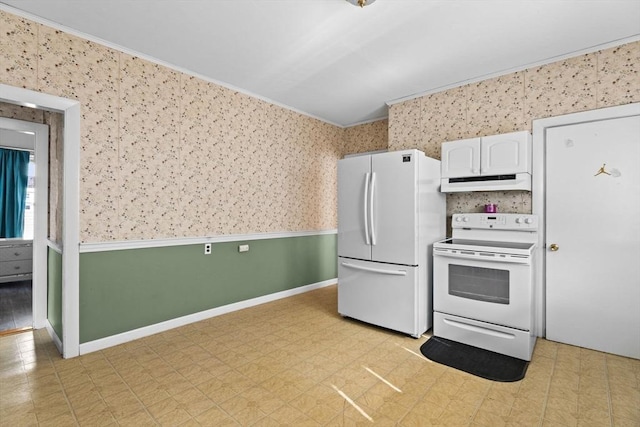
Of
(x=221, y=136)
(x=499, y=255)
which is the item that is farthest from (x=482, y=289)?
(x=221, y=136)

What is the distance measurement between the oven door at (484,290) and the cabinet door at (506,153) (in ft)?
3.05

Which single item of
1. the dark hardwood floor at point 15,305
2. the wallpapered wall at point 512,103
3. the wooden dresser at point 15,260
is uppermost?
the wallpapered wall at point 512,103

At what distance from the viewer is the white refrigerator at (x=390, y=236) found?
297cm

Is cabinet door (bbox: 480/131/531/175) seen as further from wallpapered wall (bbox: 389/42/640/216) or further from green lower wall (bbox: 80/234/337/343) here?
green lower wall (bbox: 80/234/337/343)

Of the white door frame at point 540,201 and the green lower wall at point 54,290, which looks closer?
the green lower wall at point 54,290

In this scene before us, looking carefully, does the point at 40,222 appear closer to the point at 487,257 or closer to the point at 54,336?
the point at 54,336

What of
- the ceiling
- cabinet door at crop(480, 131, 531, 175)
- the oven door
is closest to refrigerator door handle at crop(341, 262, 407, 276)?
the oven door

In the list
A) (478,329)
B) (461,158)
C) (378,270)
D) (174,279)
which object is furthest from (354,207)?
(174,279)

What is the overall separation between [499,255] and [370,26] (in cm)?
222

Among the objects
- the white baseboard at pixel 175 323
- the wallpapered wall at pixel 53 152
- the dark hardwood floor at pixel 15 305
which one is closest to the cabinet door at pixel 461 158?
the white baseboard at pixel 175 323

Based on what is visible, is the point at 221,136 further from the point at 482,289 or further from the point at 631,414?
the point at 631,414

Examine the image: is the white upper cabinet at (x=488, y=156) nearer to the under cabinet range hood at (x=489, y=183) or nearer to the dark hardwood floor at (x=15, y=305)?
the under cabinet range hood at (x=489, y=183)

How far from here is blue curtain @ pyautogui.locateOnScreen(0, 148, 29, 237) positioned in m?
5.29

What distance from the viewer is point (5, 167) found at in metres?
5.28
